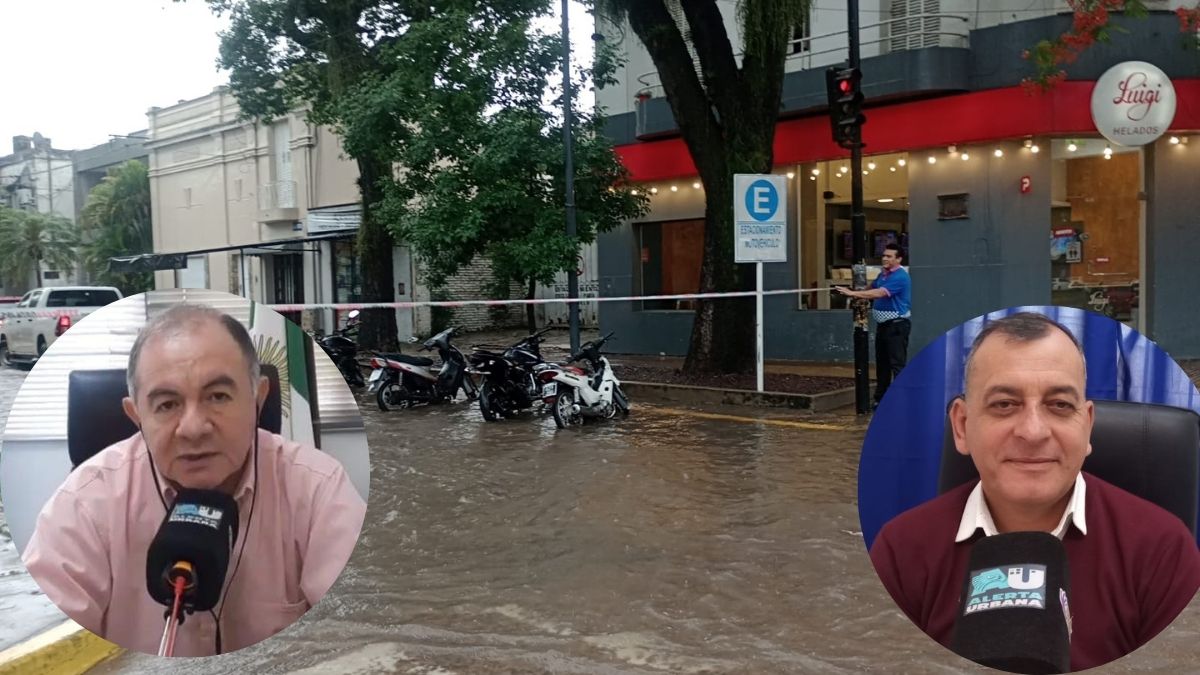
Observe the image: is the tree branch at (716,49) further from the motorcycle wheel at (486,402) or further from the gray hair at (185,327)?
the gray hair at (185,327)

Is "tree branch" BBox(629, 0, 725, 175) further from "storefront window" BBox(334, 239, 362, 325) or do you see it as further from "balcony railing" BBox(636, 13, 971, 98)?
"storefront window" BBox(334, 239, 362, 325)

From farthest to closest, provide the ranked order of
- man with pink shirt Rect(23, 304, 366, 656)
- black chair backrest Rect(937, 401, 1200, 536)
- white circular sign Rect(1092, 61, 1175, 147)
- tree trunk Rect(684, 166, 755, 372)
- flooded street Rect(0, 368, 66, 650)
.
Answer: tree trunk Rect(684, 166, 755, 372) < white circular sign Rect(1092, 61, 1175, 147) < flooded street Rect(0, 368, 66, 650) < man with pink shirt Rect(23, 304, 366, 656) < black chair backrest Rect(937, 401, 1200, 536)

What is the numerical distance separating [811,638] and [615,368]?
1109 cm

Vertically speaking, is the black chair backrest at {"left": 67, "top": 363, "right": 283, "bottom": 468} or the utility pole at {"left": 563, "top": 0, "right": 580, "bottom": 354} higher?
the utility pole at {"left": 563, "top": 0, "right": 580, "bottom": 354}

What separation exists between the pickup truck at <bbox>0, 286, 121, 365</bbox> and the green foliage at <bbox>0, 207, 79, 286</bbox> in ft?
84.4

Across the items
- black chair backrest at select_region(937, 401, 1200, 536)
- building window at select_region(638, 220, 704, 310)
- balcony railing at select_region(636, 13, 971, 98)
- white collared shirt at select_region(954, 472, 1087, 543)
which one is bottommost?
white collared shirt at select_region(954, 472, 1087, 543)

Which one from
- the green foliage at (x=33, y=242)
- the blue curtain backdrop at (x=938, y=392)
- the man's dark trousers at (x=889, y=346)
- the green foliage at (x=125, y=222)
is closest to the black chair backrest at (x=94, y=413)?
the blue curtain backdrop at (x=938, y=392)

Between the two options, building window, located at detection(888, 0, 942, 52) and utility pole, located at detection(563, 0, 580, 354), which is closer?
utility pole, located at detection(563, 0, 580, 354)

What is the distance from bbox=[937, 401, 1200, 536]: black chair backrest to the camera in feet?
5.05

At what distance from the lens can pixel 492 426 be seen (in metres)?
10.8

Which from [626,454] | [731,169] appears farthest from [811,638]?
[731,169]

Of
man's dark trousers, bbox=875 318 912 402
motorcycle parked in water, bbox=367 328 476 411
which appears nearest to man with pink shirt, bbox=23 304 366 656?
man's dark trousers, bbox=875 318 912 402

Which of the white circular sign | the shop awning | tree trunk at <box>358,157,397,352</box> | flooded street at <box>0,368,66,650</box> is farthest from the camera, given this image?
the shop awning

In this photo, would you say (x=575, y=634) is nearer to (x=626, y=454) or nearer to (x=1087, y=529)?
(x=1087, y=529)
